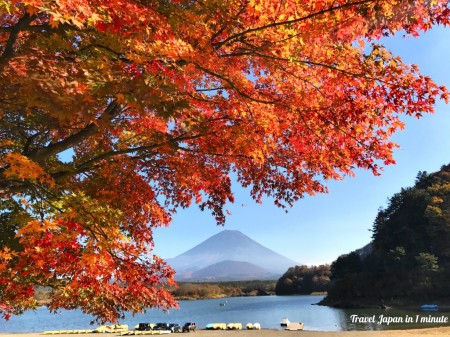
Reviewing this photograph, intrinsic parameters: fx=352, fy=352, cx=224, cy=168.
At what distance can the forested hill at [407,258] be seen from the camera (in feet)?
208

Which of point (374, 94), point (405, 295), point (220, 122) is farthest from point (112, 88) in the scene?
point (405, 295)

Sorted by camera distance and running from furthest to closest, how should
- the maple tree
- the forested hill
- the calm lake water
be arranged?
the forested hill, the calm lake water, the maple tree

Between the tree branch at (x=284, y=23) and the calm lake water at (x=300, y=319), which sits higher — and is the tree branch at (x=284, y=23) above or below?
above

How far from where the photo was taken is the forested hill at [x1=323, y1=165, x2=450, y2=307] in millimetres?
63531

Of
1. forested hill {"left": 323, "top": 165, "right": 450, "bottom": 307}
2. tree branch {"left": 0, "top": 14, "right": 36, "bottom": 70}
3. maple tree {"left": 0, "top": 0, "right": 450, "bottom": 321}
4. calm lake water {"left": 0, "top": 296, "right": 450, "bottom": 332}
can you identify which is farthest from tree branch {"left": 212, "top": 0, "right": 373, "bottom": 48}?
forested hill {"left": 323, "top": 165, "right": 450, "bottom": 307}

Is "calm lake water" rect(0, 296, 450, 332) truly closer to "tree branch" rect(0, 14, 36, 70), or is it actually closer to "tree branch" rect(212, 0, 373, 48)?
"tree branch" rect(0, 14, 36, 70)

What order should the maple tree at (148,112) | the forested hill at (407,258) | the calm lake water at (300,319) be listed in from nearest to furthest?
the maple tree at (148,112) < the calm lake water at (300,319) < the forested hill at (407,258)

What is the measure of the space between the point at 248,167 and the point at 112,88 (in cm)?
465

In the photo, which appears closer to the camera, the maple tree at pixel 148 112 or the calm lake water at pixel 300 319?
the maple tree at pixel 148 112

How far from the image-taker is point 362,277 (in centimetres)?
7544

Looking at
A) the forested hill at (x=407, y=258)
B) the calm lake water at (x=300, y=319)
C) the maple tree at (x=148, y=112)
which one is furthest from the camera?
the forested hill at (x=407, y=258)

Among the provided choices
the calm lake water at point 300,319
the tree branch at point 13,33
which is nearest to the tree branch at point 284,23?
the tree branch at point 13,33

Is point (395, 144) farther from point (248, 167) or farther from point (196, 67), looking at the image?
point (196, 67)

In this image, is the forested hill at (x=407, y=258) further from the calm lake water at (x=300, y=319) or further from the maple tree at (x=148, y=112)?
the maple tree at (x=148, y=112)
